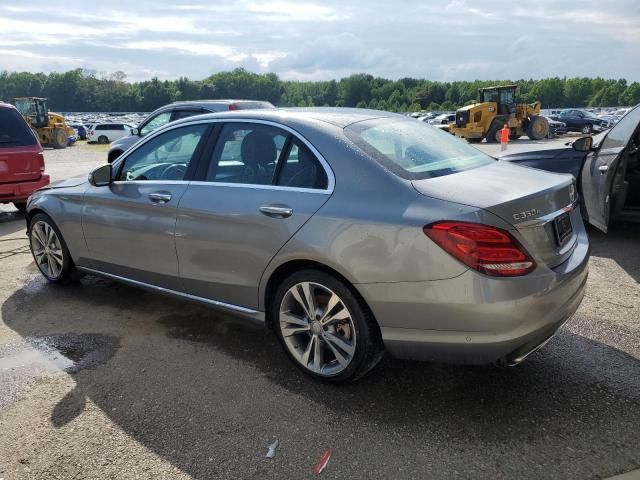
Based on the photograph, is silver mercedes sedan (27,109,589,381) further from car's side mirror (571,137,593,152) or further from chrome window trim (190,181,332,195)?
car's side mirror (571,137,593,152)

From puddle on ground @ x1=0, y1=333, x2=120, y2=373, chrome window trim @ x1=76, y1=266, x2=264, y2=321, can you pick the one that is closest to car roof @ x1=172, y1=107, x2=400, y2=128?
chrome window trim @ x1=76, y1=266, x2=264, y2=321

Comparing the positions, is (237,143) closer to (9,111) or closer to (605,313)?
(605,313)

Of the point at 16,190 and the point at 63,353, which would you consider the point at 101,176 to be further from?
the point at 16,190

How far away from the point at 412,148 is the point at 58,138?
35018 millimetres

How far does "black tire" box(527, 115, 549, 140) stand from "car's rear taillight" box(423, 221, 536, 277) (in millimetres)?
28588

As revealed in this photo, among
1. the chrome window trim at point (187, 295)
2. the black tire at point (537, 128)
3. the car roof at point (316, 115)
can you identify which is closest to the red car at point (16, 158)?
the chrome window trim at point (187, 295)

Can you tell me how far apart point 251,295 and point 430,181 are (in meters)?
1.36

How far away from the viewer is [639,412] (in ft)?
9.49

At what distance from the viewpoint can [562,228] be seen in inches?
120

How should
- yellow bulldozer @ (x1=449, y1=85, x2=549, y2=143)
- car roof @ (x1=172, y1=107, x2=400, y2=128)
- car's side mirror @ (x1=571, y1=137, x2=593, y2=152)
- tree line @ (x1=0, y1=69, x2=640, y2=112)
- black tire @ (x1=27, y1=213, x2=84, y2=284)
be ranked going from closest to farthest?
car roof @ (x1=172, y1=107, x2=400, y2=128), black tire @ (x1=27, y1=213, x2=84, y2=284), car's side mirror @ (x1=571, y1=137, x2=593, y2=152), yellow bulldozer @ (x1=449, y1=85, x2=549, y2=143), tree line @ (x1=0, y1=69, x2=640, y2=112)

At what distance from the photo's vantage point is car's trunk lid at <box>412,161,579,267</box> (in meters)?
2.72

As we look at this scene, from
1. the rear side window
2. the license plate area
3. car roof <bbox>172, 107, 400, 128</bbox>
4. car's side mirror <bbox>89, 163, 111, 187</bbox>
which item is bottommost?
the license plate area

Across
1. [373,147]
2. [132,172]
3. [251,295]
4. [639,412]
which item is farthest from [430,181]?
[132,172]

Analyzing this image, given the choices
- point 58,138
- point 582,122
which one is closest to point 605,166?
point 58,138
